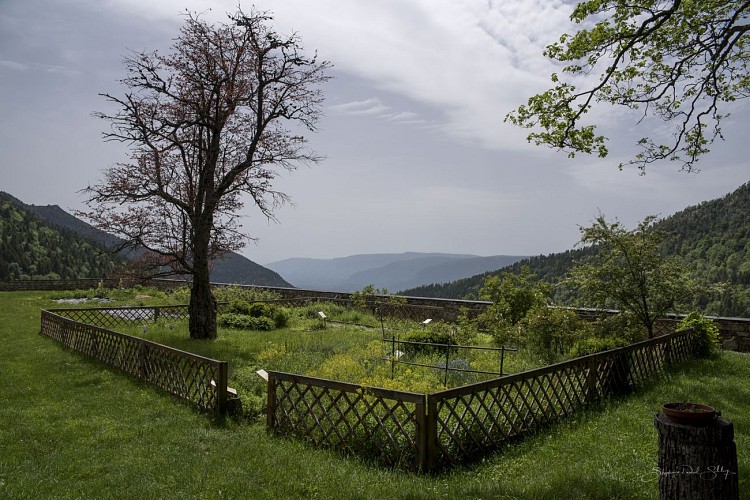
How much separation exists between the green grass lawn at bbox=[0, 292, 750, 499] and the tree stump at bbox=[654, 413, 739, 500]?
70.7 inches

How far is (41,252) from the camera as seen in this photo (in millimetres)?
57125

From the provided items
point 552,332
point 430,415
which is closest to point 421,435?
point 430,415

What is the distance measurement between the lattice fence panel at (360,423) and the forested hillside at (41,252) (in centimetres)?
4809

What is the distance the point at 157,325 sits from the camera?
768 inches

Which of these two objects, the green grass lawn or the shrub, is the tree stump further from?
the shrub

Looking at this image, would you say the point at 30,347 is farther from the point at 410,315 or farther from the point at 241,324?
the point at 410,315

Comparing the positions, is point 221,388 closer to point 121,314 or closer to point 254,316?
point 254,316

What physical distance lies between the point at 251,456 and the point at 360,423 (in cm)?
153

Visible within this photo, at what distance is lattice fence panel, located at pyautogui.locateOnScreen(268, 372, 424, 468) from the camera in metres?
6.38

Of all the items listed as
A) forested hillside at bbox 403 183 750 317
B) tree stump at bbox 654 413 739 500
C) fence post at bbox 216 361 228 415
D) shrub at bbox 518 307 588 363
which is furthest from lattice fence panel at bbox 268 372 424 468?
forested hillside at bbox 403 183 750 317

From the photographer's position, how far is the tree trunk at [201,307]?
54.9 feet

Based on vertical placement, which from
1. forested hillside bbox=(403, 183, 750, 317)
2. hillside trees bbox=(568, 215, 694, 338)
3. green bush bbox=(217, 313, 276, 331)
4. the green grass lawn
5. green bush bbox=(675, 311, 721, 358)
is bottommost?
the green grass lawn

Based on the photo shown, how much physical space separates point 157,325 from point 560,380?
16338 millimetres

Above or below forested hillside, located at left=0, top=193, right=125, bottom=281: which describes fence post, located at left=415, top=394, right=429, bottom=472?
below
